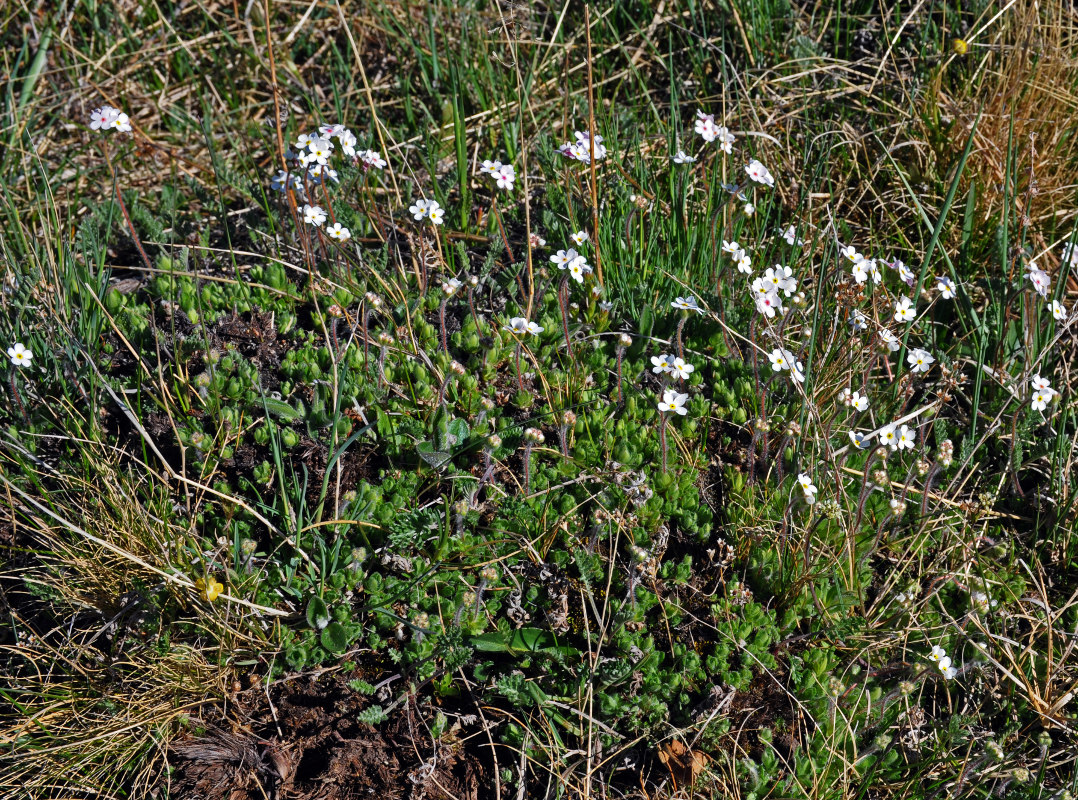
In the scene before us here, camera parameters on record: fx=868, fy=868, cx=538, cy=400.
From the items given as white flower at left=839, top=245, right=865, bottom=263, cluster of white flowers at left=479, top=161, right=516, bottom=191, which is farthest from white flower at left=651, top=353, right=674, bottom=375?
cluster of white flowers at left=479, top=161, right=516, bottom=191

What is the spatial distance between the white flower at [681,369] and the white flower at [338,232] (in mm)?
1329

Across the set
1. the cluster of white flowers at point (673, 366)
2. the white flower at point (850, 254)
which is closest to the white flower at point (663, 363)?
the cluster of white flowers at point (673, 366)

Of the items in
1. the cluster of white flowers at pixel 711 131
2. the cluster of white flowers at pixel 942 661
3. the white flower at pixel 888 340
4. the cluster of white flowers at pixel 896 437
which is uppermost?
the cluster of white flowers at pixel 711 131

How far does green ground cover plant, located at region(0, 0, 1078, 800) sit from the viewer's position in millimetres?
2311

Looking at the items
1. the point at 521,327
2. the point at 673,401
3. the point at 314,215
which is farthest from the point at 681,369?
the point at 314,215

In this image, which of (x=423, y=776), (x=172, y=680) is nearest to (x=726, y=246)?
(x=423, y=776)

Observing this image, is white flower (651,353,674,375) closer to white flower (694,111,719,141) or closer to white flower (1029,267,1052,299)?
white flower (694,111,719,141)

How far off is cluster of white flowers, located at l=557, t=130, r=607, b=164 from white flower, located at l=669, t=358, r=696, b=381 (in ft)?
2.85

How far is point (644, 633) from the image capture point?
2537 millimetres

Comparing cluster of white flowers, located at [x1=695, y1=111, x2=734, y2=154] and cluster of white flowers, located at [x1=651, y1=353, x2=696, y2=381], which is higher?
cluster of white flowers, located at [x1=695, y1=111, x2=734, y2=154]

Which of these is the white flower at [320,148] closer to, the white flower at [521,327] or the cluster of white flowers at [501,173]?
the cluster of white flowers at [501,173]

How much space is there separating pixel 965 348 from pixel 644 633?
72.1 inches

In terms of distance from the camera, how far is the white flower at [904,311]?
307 cm

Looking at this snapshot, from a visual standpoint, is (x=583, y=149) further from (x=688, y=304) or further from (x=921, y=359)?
(x=921, y=359)
